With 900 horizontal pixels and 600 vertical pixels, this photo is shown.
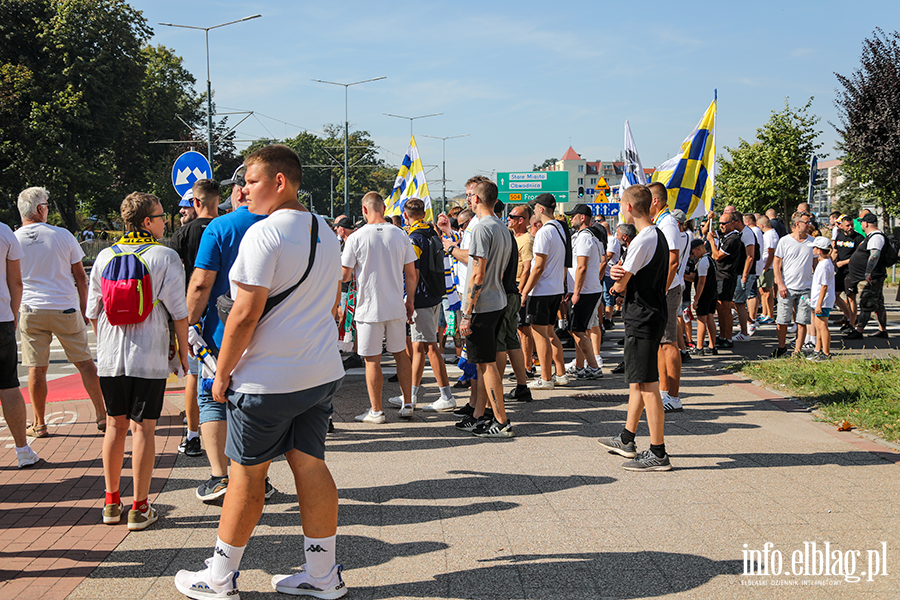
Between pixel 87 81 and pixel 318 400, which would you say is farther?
pixel 87 81

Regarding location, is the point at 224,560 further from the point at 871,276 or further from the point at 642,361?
the point at 871,276

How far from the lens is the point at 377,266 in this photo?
266 inches

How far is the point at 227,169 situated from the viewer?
197ft

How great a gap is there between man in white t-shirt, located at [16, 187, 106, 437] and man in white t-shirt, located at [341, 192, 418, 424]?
238cm

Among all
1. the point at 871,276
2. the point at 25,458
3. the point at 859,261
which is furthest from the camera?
the point at 859,261

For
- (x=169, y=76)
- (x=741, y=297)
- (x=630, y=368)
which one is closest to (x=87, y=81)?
(x=169, y=76)

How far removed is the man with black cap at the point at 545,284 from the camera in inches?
315

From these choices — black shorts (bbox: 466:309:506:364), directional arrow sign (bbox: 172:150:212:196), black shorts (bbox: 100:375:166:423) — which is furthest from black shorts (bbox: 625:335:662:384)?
directional arrow sign (bbox: 172:150:212:196)

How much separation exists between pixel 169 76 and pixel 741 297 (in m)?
54.7

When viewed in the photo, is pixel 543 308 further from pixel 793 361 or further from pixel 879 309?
pixel 879 309

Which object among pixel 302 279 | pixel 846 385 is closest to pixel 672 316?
pixel 846 385

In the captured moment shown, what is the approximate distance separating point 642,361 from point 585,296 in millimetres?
3299

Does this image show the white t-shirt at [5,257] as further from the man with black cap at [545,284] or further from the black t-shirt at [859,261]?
the black t-shirt at [859,261]

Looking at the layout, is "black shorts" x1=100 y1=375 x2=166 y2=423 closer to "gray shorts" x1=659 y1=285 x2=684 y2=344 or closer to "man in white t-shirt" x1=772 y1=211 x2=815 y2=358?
"gray shorts" x1=659 y1=285 x2=684 y2=344
